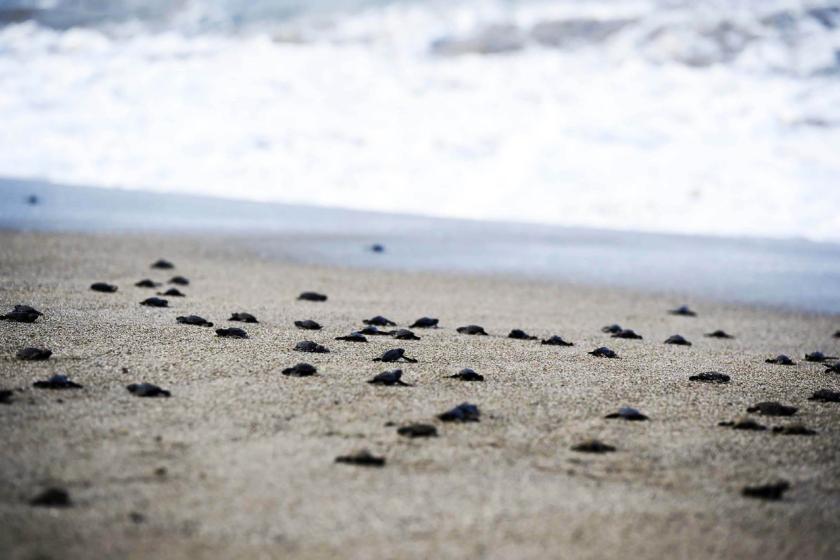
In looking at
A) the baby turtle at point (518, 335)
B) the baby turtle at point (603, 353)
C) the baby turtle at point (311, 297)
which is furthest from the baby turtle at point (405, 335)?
the baby turtle at point (311, 297)

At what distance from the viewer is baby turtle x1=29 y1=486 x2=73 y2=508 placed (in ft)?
13.2

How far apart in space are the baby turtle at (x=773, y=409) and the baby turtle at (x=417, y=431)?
212 cm

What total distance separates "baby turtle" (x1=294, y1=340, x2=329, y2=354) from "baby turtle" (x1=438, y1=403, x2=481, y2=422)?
1.87m

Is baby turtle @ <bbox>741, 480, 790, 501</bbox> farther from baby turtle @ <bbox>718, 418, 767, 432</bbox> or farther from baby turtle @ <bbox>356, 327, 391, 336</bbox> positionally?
baby turtle @ <bbox>356, 327, 391, 336</bbox>

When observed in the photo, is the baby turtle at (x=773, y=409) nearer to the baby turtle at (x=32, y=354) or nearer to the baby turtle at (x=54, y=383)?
the baby turtle at (x=54, y=383)

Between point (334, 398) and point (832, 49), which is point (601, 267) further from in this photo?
point (832, 49)

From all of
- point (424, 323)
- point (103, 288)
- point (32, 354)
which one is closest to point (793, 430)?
point (424, 323)

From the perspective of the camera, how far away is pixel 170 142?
85.0 ft

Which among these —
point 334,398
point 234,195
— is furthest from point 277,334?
point 234,195

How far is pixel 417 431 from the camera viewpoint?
521 cm

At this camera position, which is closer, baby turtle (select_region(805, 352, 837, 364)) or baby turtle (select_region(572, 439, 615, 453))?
baby turtle (select_region(572, 439, 615, 453))

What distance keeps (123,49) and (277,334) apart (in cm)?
2696

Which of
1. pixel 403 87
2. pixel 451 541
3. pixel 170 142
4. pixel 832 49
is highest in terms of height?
pixel 832 49

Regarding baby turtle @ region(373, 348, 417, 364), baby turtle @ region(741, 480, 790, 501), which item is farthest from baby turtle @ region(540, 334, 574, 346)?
baby turtle @ region(741, 480, 790, 501)
